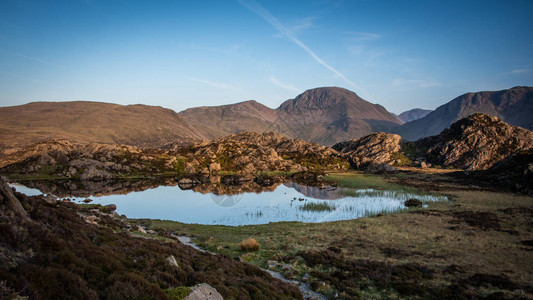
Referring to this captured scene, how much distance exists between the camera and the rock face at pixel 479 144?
141750 millimetres

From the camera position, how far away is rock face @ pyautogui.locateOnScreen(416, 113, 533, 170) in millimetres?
141750

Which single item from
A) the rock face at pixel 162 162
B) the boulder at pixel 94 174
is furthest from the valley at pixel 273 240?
the rock face at pixel 162 162

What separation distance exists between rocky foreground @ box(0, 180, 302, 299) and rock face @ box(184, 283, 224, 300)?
25 centimetres

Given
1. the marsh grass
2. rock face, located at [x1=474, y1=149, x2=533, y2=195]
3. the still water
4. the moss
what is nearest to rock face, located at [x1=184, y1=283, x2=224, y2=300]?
the moss

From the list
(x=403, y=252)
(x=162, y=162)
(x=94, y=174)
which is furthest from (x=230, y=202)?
(x=162, y=162)

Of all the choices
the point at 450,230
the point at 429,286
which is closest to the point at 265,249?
the point at 429,286

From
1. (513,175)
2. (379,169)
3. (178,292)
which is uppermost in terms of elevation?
(178,292)

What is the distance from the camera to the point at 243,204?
6356cm

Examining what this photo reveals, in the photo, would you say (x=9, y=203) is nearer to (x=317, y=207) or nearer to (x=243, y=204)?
(x=317, y=207)

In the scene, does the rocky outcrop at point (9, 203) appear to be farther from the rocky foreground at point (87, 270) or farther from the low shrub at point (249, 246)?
the low shrub at point (249, 246)

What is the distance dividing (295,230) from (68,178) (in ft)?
333

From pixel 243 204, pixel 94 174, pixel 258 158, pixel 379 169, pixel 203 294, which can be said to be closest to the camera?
pixel 203 294

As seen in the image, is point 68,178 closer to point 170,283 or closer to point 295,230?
point 295,230

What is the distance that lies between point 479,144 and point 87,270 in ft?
619
